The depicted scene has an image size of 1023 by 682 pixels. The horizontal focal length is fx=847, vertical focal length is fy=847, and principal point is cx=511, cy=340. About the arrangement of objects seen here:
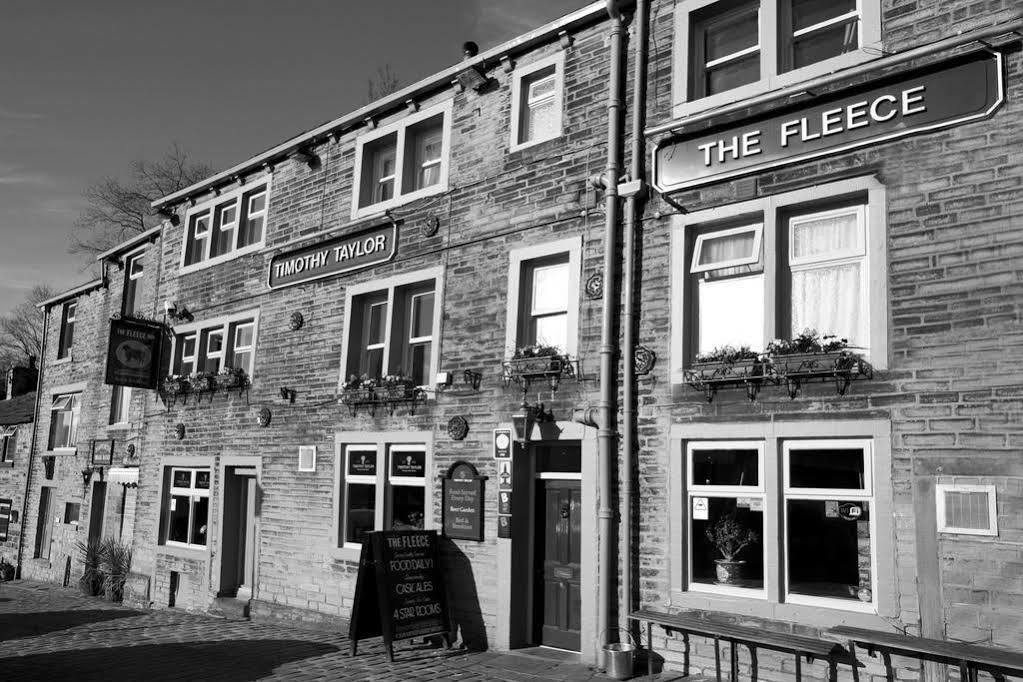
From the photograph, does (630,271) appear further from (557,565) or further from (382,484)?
(382,484)

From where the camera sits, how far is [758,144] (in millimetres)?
9188

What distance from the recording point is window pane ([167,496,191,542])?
16.7 metres

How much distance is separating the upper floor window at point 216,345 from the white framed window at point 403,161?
3.52 metres

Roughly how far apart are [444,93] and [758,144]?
18.4 ft

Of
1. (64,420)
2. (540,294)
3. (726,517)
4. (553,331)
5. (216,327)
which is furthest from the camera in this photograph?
(64,420)

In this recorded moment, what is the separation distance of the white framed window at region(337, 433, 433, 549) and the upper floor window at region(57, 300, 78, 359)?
1579 centimetres

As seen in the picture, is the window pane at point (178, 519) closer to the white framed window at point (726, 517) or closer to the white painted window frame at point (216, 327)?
the white painted window frame at point (216, 327)

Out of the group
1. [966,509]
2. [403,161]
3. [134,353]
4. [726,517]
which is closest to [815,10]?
[966,509]

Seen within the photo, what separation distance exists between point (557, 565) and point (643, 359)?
288 centimetres

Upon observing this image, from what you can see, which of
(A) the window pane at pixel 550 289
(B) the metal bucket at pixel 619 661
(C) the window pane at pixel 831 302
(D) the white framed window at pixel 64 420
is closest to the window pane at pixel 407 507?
(A) the window pane at pixel 550 289

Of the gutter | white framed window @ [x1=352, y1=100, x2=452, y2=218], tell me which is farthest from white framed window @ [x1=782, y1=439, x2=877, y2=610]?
white framed window @ [x1=352, y1=100, x2=452, y2=218]

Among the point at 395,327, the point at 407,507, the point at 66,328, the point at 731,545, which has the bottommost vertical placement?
the point at 731,545

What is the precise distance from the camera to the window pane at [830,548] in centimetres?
799

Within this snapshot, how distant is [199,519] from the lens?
16266mm
